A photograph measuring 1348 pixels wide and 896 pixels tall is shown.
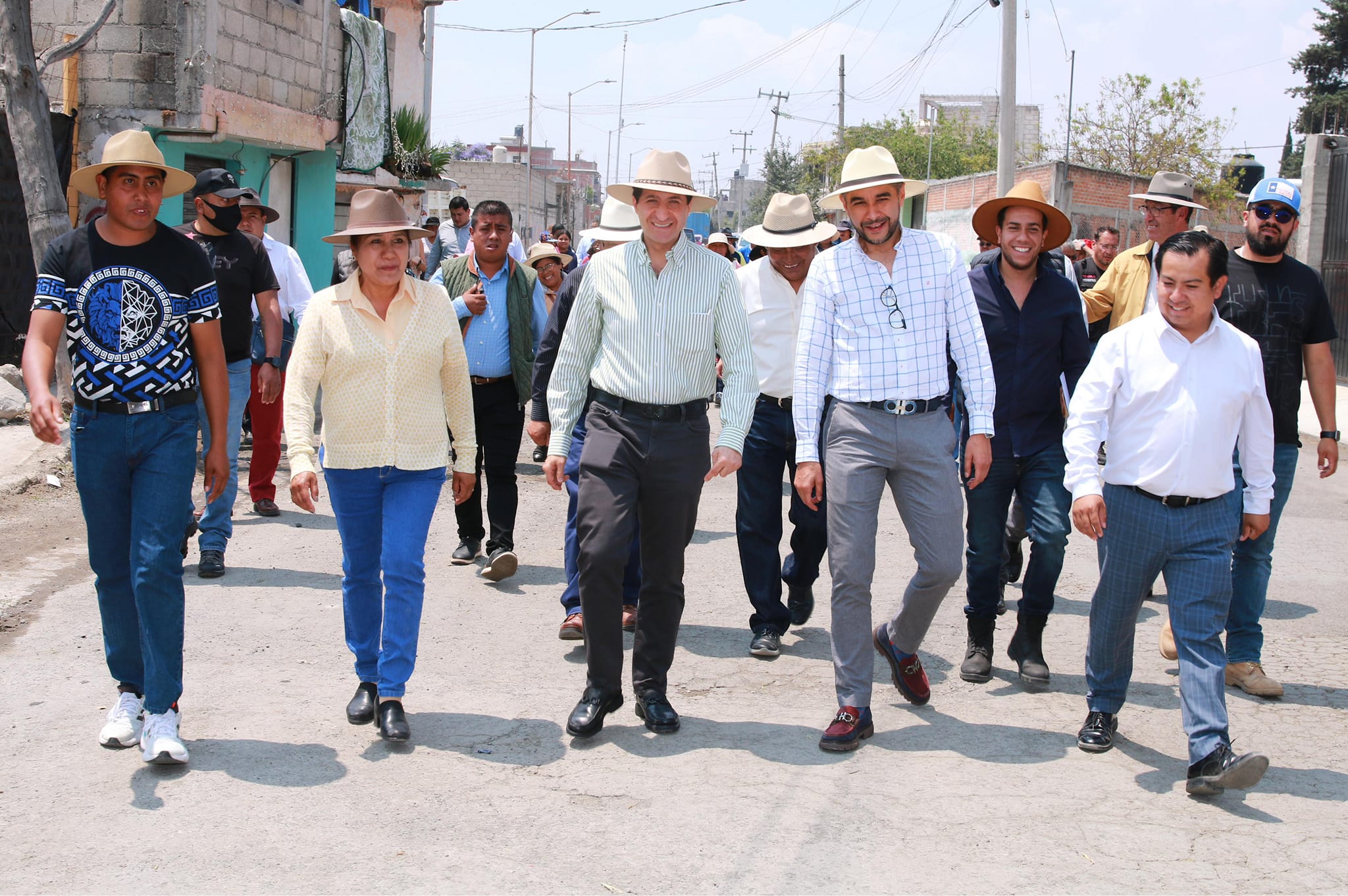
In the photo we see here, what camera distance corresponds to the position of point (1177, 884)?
3.65m

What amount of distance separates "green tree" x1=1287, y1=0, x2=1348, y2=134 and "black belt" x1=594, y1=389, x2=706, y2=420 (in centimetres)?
5027

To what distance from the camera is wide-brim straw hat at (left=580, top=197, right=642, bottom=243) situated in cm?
684

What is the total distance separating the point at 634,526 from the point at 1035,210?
88.0 inches

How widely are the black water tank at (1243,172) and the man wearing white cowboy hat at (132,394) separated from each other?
95.9 ft

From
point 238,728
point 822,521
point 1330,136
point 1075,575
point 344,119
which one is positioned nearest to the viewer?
point 238,728

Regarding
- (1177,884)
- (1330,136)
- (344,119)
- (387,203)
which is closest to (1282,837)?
(1177,884)

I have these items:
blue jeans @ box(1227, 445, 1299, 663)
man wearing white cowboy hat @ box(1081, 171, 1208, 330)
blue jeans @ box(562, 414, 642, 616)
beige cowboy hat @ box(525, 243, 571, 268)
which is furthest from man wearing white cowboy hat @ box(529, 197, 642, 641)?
beige cowboy hat @ box(525, 243, 571, 268)

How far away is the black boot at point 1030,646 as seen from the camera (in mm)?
5613

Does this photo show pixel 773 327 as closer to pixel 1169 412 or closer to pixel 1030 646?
pixel 1030 646

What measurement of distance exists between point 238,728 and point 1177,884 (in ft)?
10.7

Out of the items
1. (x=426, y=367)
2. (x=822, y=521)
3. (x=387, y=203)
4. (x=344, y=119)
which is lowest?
(x=822, y=521)

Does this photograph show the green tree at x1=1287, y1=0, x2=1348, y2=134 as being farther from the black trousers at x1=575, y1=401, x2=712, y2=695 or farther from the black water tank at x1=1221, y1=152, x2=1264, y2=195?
the black trousers at x1=575, y1=401, x2=712, y2=695

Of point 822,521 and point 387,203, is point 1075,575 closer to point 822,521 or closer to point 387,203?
point 822,521

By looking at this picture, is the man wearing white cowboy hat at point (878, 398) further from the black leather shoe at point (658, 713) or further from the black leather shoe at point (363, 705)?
the black leather shoe at point (363, 705)
